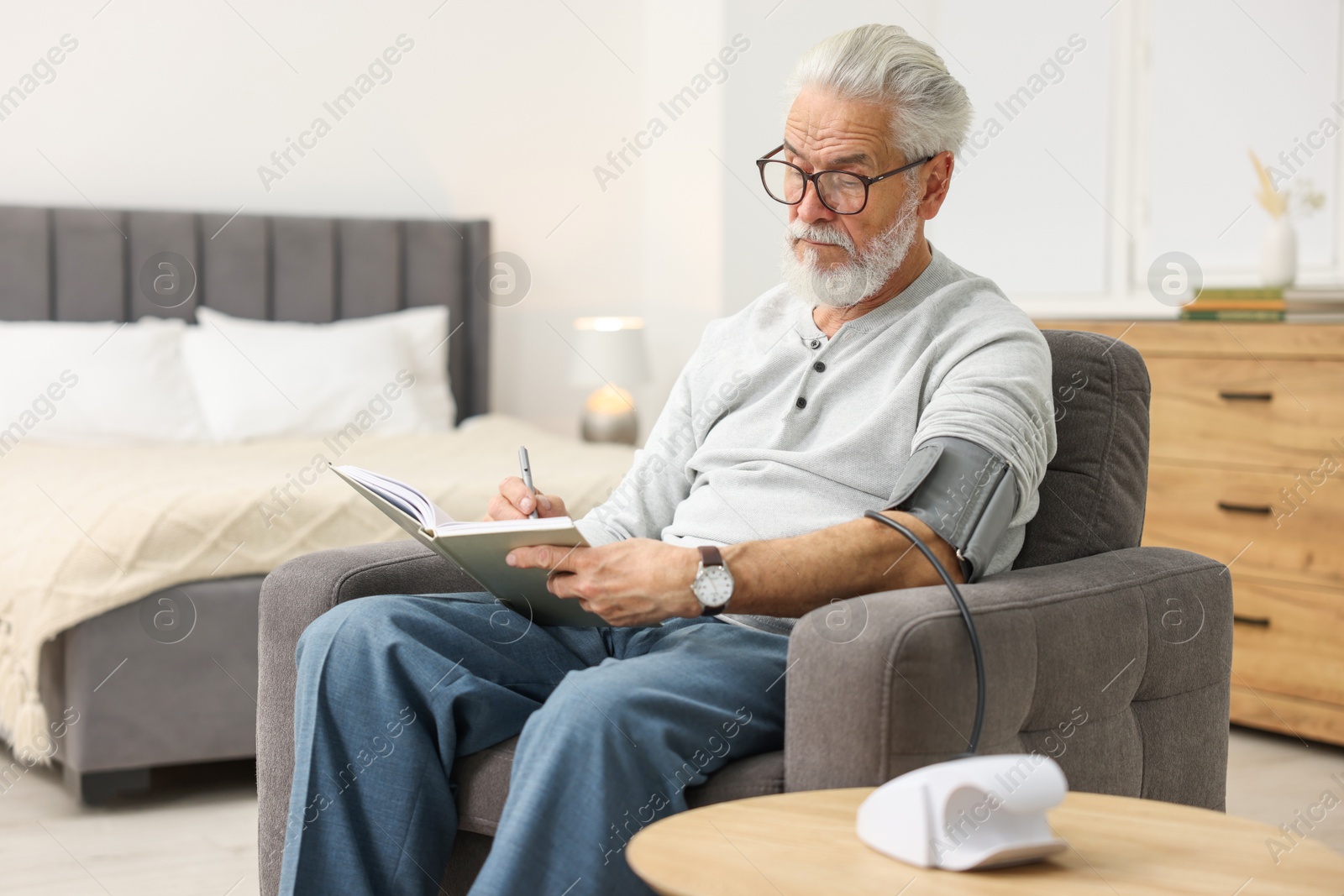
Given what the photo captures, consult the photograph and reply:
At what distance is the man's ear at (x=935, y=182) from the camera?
1651 mm

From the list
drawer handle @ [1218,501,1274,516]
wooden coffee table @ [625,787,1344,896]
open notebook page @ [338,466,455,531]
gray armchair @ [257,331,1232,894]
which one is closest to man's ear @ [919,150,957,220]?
gray armchair @ [257,331,1232,894]

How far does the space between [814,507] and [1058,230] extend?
2835 millimetres

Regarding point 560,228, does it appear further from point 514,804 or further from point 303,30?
point 514,804

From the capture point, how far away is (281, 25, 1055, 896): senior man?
1.22 metres

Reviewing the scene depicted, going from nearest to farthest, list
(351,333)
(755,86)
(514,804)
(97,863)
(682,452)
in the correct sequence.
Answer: (514,804), (682,452), (97,863), (351,333), (755,86)

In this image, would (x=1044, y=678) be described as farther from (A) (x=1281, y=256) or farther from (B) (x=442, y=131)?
(B) (x=442, y=131)

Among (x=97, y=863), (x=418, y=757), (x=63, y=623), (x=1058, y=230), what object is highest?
(x=1058, y=230)

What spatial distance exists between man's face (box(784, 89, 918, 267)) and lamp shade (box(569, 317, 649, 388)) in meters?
2.77

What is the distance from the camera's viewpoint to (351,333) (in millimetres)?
3979

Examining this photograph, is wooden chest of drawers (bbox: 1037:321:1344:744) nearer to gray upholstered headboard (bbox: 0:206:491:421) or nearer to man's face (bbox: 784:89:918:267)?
man's face (bbox: 784:89:918:267)

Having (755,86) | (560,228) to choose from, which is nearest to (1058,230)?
(755,86)

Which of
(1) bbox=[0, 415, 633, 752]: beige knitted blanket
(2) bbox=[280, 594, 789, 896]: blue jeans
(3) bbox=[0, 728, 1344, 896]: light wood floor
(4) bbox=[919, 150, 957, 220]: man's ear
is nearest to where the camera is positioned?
(2) bbox=[280, 594, 789, 896]: blue jeans

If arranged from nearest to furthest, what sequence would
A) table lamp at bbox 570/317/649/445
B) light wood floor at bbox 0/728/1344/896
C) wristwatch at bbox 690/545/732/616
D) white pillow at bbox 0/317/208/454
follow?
wristwatch at bbox 690/545/732/616, light wood floor at bbox 0/728/1344/896, white pillow at bbox 0/317/208/454, table lamp at bbox 570/317/649/445

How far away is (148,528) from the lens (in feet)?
7.88
